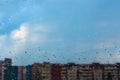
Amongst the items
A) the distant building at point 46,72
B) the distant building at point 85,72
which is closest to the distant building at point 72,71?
the distant building at point 85,72

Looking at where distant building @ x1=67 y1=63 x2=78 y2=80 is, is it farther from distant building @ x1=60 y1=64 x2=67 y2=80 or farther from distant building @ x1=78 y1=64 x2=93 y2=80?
distant building @ x1=78 y1=64 x2=93 y2=80

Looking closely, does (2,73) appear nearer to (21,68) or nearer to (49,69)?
(21,68)

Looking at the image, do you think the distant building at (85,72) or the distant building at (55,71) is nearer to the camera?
the distant building at (55,71)

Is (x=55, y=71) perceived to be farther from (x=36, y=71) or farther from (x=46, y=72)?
(x=36, y=71)

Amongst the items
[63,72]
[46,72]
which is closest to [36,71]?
[46,72]

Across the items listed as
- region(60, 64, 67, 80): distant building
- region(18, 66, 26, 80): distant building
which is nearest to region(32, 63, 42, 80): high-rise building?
region(18, 66, 26, 80): distant building

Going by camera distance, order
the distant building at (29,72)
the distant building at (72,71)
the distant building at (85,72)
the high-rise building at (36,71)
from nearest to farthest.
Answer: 1. the distant building at (72,71)
2. the distant building at (85,72)
3. the high-rise building at (36,71)
4. the distant building at (29,72)

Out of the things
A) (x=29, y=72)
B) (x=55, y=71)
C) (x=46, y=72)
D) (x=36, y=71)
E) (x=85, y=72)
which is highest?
(x=36, y=71)

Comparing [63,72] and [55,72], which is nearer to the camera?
[55,72]

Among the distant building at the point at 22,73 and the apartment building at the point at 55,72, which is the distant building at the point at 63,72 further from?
the distant building at the point at 22,73

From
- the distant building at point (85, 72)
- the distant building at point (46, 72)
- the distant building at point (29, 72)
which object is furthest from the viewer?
the distant building at point (29, 72)

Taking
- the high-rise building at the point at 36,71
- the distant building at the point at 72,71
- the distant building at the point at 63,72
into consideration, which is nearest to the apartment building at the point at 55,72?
the distant building at the point at 63,72

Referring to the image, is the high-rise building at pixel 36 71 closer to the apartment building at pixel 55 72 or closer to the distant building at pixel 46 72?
the distant building at pixel 46 72

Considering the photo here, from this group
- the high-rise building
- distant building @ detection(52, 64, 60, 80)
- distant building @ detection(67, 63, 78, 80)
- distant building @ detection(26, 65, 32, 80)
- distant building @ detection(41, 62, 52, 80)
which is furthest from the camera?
distant building @ detection(26, 65, 32, 80)
